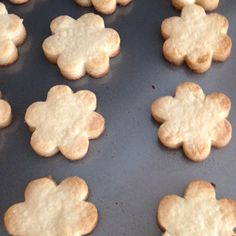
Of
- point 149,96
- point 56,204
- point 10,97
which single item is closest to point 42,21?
point 10,97

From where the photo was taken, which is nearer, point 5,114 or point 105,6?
point 5,114

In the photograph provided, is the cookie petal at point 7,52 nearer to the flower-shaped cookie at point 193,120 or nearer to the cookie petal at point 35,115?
the cookie petal at point 35,115

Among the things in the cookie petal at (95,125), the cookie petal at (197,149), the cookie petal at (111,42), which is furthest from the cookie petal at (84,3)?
the cookie petal at (197,149)

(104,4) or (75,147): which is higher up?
(104,4)

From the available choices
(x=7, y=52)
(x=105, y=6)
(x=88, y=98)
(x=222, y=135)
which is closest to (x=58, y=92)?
(x=88, y=98)

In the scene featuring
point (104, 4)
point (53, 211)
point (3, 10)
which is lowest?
point (53, 211)

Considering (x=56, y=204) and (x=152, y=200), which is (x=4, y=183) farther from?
(x=152, y=200)

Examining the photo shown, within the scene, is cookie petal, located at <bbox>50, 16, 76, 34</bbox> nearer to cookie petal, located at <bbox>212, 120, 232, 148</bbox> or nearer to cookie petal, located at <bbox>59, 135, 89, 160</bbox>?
cookie petal, located at <bbox>59, 135, 89, 160</bbox>

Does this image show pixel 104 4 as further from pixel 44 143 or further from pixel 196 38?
pixel 44 143
